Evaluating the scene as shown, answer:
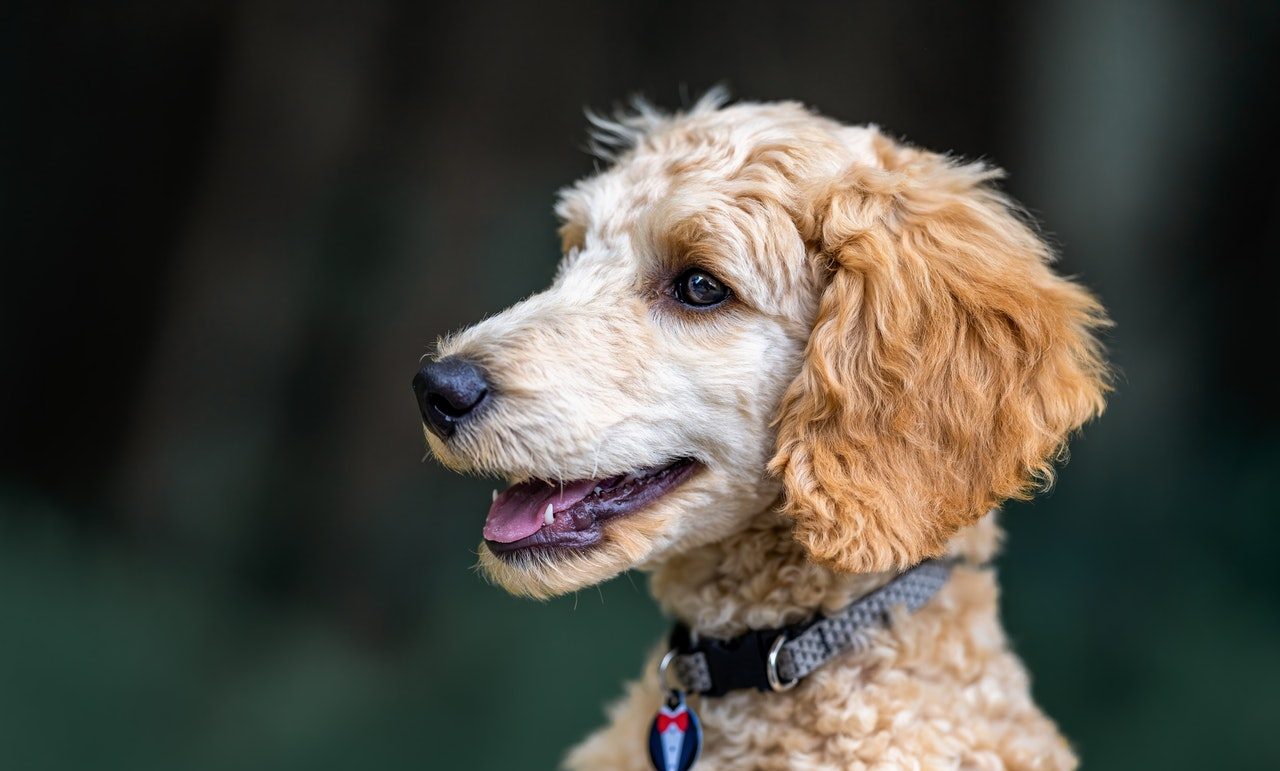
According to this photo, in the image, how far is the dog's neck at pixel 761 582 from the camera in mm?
1694

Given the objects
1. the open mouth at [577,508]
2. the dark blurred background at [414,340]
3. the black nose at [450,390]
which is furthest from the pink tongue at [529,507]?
the dark blurred background at [414,340]

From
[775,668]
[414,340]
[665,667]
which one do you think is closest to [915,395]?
[775,668]

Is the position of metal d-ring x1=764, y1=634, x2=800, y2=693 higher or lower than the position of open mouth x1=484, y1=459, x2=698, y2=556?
lower

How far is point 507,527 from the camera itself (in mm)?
1695

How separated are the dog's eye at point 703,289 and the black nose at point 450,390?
1.14 feet

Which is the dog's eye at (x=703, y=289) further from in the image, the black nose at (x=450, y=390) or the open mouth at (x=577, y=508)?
the black nose at (x=450, y=390)

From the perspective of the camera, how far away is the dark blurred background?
2807 millimetres

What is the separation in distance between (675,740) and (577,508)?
391 millimetres

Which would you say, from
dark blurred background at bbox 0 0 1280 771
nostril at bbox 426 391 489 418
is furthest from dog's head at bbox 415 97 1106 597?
dark blurred background at bbox 0 0 1280 771

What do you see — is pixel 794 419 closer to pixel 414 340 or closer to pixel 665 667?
pixel 665 667

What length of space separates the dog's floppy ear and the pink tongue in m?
0.32

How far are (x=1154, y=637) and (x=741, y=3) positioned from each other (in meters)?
2.02

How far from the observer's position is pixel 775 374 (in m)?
1.67

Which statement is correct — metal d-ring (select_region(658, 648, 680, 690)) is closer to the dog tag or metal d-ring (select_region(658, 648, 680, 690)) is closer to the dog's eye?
the dog tag
